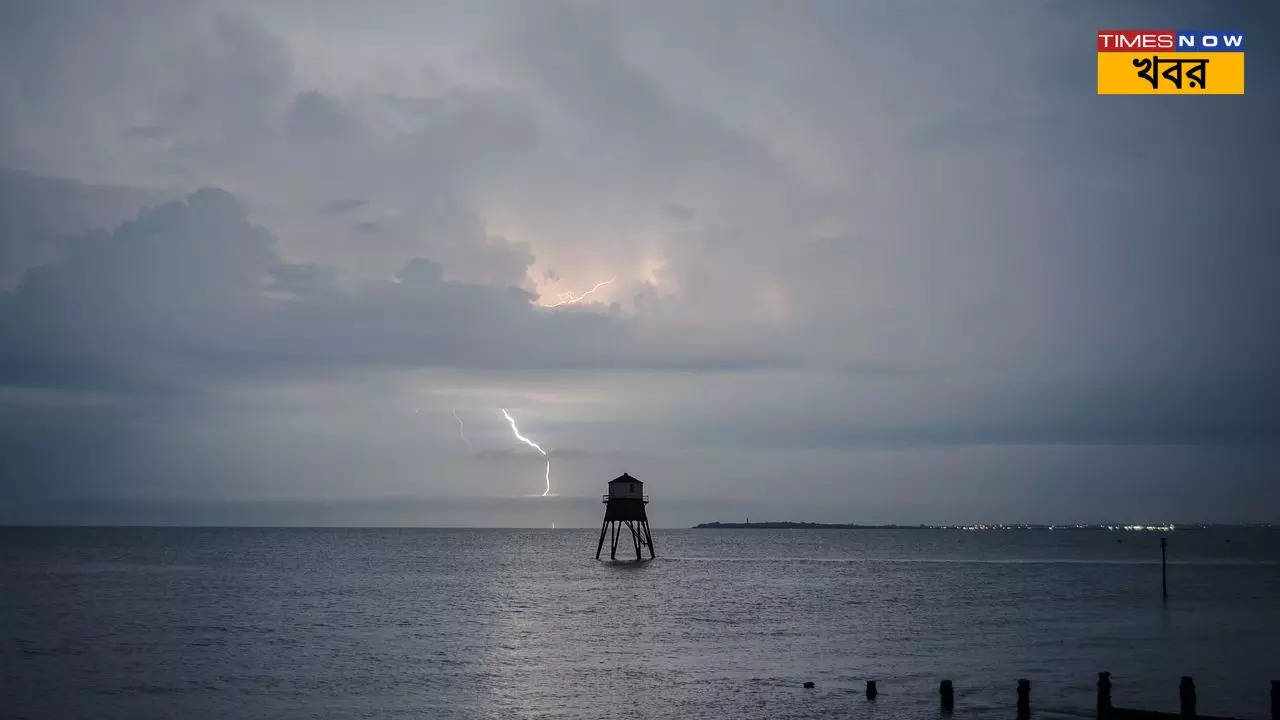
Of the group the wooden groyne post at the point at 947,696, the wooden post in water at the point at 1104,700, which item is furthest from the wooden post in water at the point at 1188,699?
the wooden groyne post at the point at 947,696

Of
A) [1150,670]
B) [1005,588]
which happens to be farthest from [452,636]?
[1005,588]

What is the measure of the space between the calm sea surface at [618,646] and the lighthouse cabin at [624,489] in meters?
8.41

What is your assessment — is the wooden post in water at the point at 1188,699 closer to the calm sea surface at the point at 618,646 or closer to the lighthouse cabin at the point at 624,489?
the calm sea surface at the point at 618,646

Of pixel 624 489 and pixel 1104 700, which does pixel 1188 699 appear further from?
pixel 624 489

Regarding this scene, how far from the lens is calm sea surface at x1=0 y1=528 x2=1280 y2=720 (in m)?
33.2

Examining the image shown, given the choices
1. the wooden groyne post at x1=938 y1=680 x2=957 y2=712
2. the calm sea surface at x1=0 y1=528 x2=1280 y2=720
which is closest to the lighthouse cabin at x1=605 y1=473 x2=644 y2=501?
the calm sea surface at x1=0 y1=528 x2=1280 y2=720

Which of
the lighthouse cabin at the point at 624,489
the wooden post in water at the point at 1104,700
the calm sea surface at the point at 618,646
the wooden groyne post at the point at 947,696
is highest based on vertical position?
the lighthouse cabin at the point at 624,489

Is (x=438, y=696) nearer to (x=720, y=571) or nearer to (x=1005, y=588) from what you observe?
(x=1005, y=588)

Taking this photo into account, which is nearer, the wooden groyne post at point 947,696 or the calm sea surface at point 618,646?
the wooden groyne post at point 947,696

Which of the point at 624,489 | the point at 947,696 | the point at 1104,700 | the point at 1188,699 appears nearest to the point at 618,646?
the point at 947,696

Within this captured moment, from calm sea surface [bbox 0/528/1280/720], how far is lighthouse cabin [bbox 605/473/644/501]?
841cm

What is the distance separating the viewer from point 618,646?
150 ft

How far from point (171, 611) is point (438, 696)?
3646cm

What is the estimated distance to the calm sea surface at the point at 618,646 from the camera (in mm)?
33188
